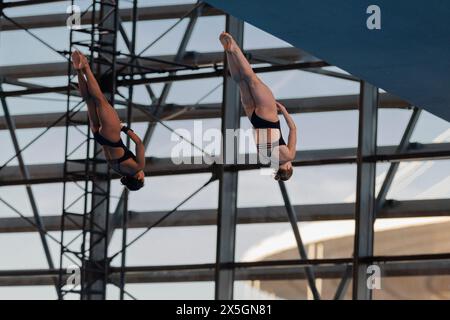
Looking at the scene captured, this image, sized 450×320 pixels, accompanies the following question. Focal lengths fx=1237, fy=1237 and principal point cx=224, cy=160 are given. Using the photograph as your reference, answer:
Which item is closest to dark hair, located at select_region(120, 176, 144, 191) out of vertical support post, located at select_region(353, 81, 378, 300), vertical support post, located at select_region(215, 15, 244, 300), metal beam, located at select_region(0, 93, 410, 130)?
vertical support post, located at select_region(215, 15, 244, 300)

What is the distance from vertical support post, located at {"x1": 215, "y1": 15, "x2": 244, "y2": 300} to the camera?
14.1 metres

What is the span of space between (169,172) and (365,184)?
2532 mm

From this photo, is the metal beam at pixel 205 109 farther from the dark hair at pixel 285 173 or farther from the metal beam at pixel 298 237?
the dark hair at pixel 285 173

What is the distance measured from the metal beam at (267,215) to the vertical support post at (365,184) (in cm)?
18

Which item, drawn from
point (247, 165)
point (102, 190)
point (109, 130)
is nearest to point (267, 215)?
point (247, 165)

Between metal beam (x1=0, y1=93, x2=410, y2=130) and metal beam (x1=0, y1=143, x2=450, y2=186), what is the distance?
48 centimetres

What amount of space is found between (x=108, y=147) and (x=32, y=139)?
10.4ft

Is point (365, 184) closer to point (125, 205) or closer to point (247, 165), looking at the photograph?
point (247, 165)

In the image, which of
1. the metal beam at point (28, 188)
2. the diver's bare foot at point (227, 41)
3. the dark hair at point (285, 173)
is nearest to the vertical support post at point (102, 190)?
the metal beam at point (28, 188)

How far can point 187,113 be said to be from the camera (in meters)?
14.6

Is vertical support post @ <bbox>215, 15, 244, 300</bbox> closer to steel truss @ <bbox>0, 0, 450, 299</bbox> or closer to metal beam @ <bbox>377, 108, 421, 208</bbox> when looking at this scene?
steel truss @ <bbox>0, 0, 450, 299</bbox>

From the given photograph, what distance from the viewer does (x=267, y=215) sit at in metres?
14.0

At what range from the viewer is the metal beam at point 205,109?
13.7 meters
